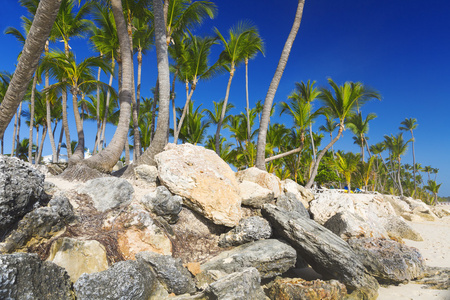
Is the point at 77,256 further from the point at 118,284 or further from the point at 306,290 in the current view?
the point at 306,290

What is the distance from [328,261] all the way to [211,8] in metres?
11.5

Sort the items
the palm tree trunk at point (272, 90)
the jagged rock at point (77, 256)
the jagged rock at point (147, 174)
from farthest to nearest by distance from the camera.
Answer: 1. the palm tree trunk at point (272, 90)
2. the jagged rock at point (147, 174)
3. the jagged rock at point (77, 256)

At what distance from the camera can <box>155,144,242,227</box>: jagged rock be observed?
4871mm

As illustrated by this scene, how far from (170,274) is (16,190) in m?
2.26

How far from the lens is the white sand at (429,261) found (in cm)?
403

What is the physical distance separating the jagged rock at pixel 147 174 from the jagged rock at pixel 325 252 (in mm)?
2759

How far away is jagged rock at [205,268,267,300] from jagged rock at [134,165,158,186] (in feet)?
9.86

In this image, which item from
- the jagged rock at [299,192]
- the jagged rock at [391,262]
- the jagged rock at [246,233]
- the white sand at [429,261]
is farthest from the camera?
the jagged rock at [299,192]

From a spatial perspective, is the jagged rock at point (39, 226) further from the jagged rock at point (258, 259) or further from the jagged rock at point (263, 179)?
the jagged rock at point (263, 179)

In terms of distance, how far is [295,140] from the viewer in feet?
73.7

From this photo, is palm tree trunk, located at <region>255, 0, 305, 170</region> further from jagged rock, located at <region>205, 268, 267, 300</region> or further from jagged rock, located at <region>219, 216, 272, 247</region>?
jagged rock, located at <region>205, 268, 267, 300</region>

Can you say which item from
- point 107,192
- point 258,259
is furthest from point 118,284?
point 258,259

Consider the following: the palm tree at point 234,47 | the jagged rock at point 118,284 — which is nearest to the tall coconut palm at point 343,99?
the palm tree at point 234,47

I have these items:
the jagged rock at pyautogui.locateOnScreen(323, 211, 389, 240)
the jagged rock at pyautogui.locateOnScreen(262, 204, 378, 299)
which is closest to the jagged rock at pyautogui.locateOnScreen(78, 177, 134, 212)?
the jagged rock at pyautogui.locateOnScreen(262, 204, 378, 299)
